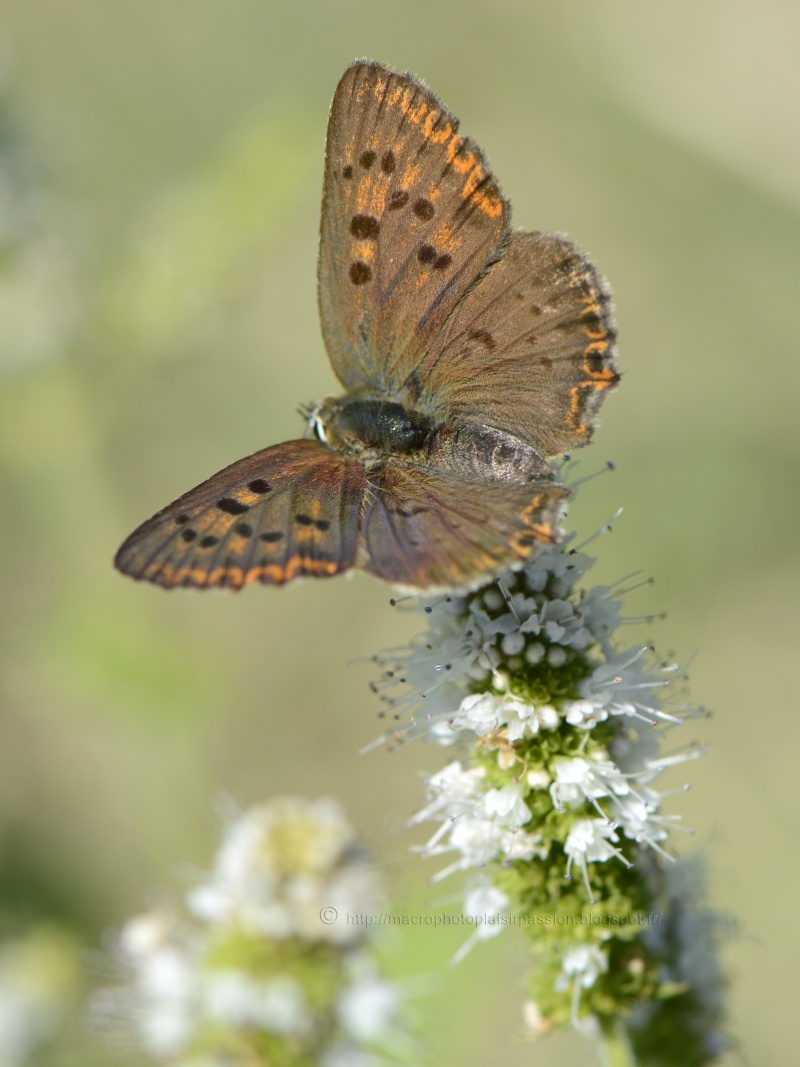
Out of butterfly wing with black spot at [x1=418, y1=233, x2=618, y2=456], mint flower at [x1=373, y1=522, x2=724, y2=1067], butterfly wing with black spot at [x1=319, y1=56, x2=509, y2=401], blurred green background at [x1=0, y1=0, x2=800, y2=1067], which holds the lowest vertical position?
mint flower at [x1=373, y1=522, x2=724, y2=1067]

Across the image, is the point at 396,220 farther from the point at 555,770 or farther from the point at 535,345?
the point at 555,770

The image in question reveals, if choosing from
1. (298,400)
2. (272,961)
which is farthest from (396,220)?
(298,400)

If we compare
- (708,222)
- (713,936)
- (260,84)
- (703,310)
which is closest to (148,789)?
(713,936)

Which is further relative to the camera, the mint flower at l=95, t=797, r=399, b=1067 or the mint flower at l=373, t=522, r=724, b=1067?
the mint flower at l=95, t=797, r=399, b=1067

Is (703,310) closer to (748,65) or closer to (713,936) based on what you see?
(748,65)

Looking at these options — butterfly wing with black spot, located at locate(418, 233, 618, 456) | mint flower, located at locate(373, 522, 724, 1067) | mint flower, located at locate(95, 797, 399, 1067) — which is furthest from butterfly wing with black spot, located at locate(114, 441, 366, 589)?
mint flower, located at locate(95, 797, 399, 1067)

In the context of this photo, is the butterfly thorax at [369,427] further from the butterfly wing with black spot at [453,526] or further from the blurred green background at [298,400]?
the blurred green background at [298,400]

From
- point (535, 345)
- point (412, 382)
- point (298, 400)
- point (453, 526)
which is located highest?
point (298, 400)

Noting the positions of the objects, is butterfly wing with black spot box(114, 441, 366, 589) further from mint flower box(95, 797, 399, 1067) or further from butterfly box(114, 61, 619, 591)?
mint flower box(95, 797, 399, 1067)
